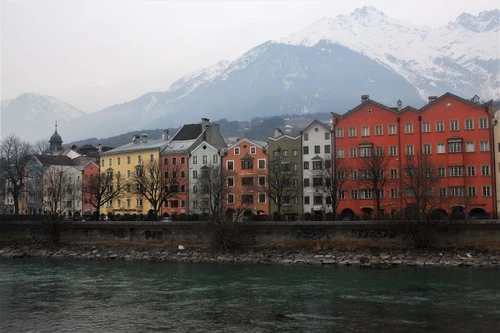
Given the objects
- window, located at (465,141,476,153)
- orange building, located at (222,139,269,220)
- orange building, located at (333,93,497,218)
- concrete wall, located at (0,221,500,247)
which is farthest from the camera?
orange building, located at (222,139,269,220)

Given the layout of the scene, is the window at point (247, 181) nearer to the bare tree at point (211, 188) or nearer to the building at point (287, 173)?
the bare tree at point (211, 188)

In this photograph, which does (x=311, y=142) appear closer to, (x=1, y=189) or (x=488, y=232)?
(x=488, y=232)

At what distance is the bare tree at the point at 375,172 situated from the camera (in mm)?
68750

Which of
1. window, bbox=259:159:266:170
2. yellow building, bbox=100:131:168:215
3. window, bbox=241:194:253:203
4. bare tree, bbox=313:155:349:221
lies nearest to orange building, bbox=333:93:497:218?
bare tree, bbox=313:155:349:221

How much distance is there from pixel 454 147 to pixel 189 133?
4642 centimetres

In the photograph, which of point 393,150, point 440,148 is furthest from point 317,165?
point 440,148

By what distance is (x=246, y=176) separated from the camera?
8462 cm

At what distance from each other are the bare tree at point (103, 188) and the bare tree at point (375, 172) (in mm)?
41591

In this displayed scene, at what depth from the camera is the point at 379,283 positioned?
3972 centimetres

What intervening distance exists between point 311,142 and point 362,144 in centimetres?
799

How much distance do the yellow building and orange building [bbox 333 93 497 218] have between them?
1367 inches

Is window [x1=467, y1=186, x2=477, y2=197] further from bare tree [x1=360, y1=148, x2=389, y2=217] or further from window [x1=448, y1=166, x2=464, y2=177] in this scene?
bare tree [x1=360, y1=148, x2=389, y2=217]

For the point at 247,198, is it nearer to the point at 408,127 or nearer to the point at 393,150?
the point at 393,150

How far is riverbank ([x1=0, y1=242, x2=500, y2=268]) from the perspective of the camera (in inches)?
1991
